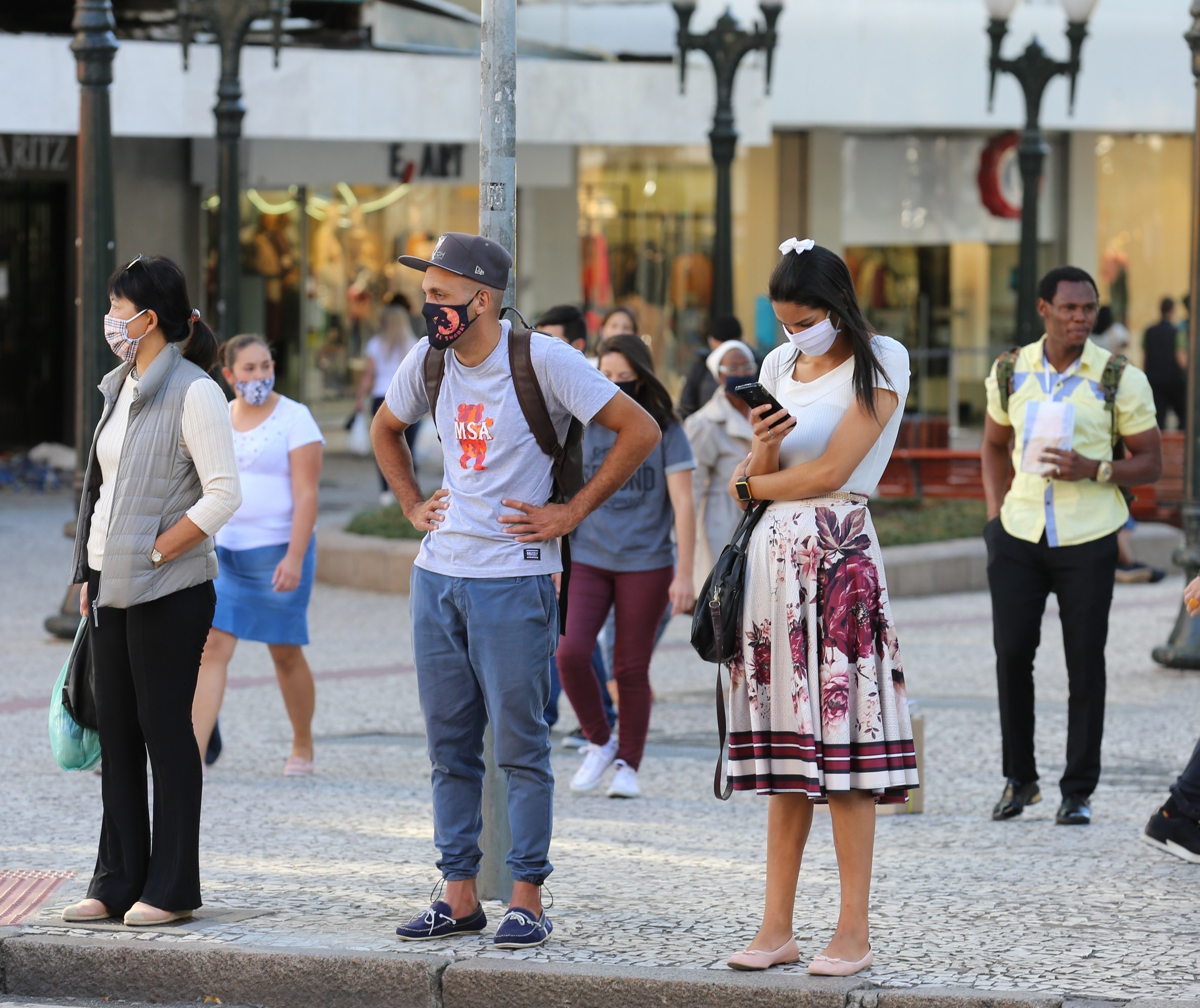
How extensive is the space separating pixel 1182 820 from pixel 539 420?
274 cm

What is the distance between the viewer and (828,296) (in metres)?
4.93

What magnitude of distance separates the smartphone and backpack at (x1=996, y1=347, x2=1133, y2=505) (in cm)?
253

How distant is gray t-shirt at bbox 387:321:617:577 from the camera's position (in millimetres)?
5164

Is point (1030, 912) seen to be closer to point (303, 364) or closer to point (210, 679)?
point (210, 679)

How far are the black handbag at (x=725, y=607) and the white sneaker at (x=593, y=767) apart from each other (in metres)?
2.71

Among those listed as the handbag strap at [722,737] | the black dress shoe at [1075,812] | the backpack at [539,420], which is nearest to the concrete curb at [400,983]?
the handbag strap at [722,737]

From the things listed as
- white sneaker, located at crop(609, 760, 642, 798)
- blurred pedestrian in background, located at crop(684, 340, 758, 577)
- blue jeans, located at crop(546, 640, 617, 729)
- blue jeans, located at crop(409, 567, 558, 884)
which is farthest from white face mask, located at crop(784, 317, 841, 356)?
blurred pedestrian in background, located at crop(684, 340, 758, 577)

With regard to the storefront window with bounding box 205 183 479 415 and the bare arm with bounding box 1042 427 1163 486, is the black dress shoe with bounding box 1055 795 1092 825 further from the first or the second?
the storefront window with bounding box 205 183 479 415

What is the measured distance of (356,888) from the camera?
594 cm

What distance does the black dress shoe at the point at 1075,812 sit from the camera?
702cm

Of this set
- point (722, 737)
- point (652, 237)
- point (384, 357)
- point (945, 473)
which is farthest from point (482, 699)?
point (652, 237)

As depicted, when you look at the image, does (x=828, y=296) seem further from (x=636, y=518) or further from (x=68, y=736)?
(x=636, y=518)

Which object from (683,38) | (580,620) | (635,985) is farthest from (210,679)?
(683,38)

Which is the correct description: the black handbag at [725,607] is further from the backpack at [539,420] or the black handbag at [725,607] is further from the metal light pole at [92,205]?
the metal light pole at [92,205]
